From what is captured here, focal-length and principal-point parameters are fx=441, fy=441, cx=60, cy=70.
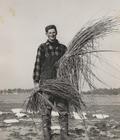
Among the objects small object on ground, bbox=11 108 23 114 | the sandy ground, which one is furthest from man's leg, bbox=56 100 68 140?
small object on ground, bbox=11 108 23 114

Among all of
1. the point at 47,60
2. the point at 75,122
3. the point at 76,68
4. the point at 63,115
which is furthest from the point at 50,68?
the point at 75,122

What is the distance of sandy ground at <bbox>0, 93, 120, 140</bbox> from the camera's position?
3110mm

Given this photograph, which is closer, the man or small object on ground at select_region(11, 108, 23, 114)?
the man

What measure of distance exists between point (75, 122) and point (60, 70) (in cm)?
44

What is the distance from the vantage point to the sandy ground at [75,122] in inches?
122

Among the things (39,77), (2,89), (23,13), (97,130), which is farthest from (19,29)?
(97,130)

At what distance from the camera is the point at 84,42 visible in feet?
9.40

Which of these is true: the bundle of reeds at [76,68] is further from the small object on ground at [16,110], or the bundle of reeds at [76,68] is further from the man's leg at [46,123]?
the small object on ground at [16,110]

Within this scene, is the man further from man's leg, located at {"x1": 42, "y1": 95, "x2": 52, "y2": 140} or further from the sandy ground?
the sandy ground

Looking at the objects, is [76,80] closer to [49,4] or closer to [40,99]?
[40,99]

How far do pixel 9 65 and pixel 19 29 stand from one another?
11.9 inches

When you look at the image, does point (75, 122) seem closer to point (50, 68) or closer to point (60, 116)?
point (60, 116)

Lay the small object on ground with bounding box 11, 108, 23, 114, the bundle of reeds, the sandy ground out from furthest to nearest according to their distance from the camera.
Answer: the small object on ground with bounding box 11, 108, 23, 114, the sandy ground, the bundle of reeds

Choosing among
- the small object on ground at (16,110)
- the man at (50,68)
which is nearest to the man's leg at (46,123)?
the man at (50,68)
